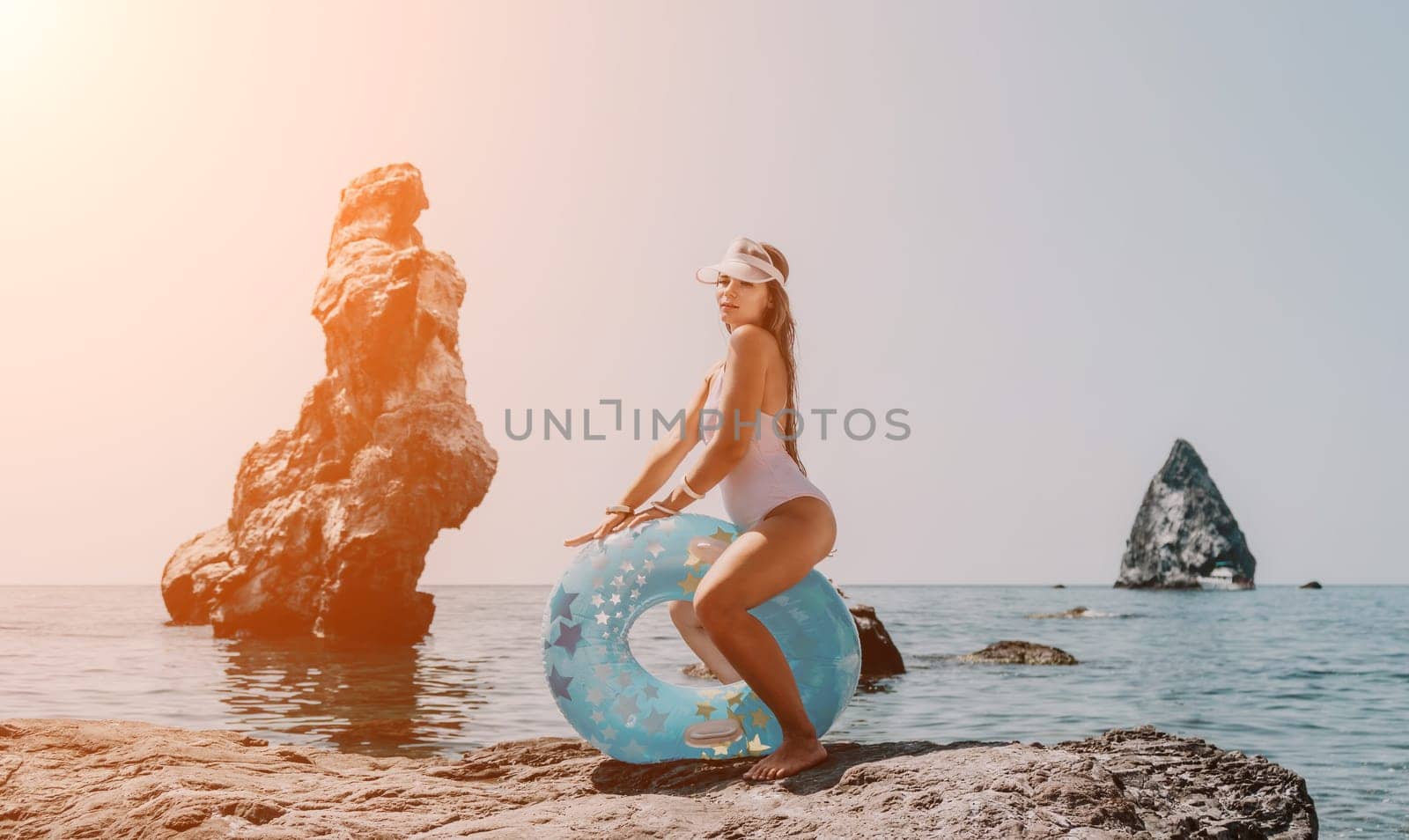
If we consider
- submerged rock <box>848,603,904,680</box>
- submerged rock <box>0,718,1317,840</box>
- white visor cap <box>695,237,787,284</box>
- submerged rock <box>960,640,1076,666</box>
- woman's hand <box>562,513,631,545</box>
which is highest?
white visor cap <box>695,237,787,284</box>

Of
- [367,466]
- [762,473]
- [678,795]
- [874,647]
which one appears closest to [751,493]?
[762,473]

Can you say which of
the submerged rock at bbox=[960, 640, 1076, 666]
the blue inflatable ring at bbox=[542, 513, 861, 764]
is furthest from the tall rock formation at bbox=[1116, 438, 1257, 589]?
the blue inflatable ring at bbox=[542, 513, 861, 764]

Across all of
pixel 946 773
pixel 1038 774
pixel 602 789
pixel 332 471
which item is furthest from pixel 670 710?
pixel 332 471

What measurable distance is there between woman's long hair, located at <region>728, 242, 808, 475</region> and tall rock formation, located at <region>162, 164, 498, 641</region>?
2709 cm

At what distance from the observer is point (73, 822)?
4.50m

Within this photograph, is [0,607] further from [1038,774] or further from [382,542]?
[1038,774]

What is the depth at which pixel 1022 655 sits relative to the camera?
21.7 m

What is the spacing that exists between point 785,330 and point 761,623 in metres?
1.36

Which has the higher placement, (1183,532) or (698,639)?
(698,639)

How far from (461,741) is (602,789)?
6988 millimetres

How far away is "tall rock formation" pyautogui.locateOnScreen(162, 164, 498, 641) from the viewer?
30.4 m

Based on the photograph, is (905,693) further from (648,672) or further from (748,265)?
(748,265)

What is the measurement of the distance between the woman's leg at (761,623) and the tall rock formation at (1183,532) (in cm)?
9334

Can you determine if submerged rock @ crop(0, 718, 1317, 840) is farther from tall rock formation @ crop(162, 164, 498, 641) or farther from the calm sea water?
tall rock formation @ crop(162, 164, 498, 641)
